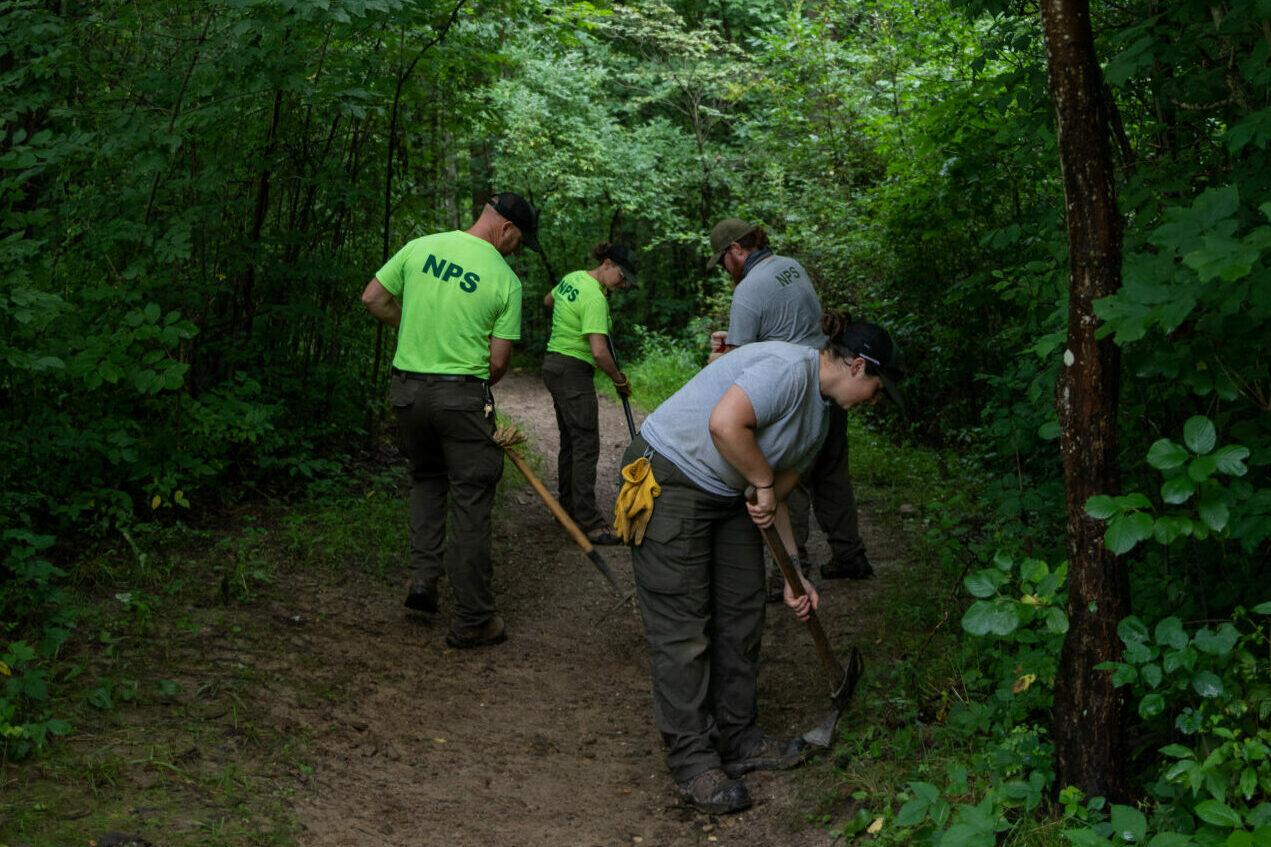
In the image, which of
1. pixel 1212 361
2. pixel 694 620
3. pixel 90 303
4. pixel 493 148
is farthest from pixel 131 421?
pixel 493 148

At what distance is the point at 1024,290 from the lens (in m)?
4.37

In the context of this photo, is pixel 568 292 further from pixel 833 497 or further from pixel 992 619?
pixel 992 619

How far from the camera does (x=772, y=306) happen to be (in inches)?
220

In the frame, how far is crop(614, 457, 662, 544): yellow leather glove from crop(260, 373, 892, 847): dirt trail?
1.09 meters

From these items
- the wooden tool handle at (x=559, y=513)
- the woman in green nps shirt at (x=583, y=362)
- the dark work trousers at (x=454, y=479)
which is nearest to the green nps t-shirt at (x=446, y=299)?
the dark work trousers at (x=454, y=479)

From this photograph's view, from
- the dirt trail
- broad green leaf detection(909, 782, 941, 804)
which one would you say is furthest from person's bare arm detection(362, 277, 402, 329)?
broad green leaf detection(909, 782, 941, 804)

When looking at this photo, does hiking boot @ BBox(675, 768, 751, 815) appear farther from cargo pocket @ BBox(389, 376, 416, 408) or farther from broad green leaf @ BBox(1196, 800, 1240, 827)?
cargo pocket @ BBox(389, 376, 416, 408)

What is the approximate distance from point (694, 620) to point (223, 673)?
7.09 feet

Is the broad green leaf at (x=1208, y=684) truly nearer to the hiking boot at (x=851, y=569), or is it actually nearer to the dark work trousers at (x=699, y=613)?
the dark work trousers at (x=699, y=613)

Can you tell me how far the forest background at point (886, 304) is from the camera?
283 centimetres

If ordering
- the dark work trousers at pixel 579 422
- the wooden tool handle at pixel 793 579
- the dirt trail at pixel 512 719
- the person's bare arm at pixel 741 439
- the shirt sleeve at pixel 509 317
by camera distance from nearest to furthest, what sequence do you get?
the person's bare arm at pixel 741 439 → the dirt trail at pixel 512 719 → the wooden tool handle at pixel 793 579 → the shirt sleeve at pixel 509 317 → the dark work trousers at pixel 579 422

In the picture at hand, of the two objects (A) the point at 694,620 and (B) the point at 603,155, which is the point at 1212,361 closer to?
(A) the point at 694,620

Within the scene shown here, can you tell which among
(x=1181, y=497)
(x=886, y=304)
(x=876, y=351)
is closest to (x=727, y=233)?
(x=876, y=351)

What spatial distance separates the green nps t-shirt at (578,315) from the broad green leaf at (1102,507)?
4.99 metres
